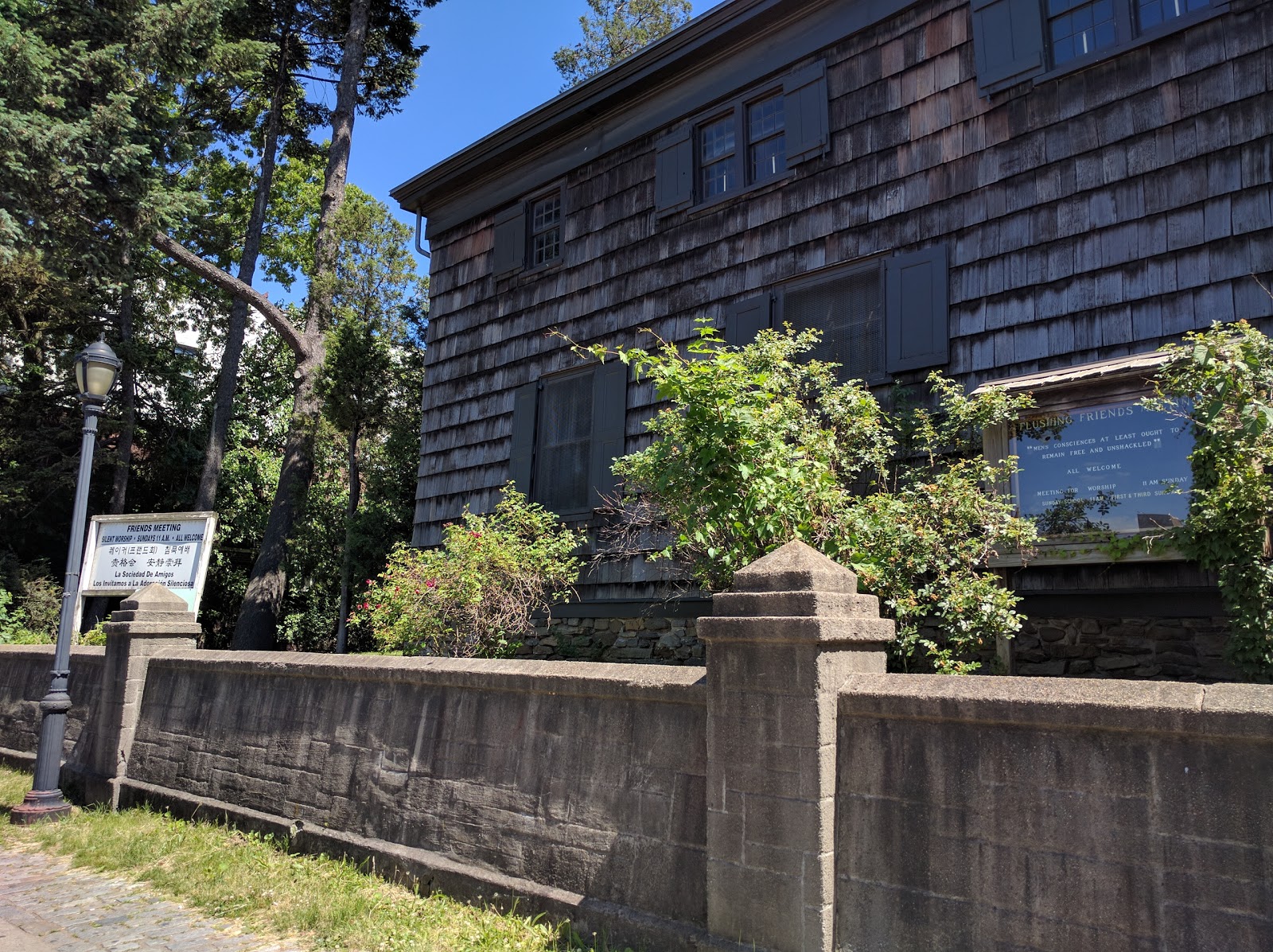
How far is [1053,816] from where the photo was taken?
3262 mm

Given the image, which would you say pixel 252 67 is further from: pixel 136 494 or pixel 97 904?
pixel 97 904

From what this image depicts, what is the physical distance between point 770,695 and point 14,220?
14470mm

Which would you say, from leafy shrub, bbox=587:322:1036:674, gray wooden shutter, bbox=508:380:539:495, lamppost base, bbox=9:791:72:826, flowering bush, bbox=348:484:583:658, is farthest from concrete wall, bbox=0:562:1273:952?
gray wooden shutter, bbox=508:380:539:495

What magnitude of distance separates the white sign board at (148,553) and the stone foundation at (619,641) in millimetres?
4240

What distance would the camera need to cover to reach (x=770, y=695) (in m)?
3.98

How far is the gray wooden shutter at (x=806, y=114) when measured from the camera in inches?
363

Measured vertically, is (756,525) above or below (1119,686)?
above

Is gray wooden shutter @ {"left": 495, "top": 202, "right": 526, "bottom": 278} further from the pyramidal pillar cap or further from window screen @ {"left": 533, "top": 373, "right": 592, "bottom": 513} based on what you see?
the pyramidal pillar cap

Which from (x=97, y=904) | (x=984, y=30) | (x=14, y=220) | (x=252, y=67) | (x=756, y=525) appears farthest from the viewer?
(x=252, y=67)

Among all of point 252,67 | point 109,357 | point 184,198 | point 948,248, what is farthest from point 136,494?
point 948,248

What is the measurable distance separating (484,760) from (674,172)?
744 centimetres

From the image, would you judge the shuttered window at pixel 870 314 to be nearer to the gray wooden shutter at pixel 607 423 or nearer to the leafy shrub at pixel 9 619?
the gray wooden shutter at pixel 607 423

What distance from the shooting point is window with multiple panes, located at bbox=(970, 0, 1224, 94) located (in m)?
7.30

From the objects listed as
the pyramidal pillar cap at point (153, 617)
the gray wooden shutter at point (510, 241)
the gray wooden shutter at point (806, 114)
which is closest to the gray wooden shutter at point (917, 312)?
the gray wooden shutter at point (806, 114)
